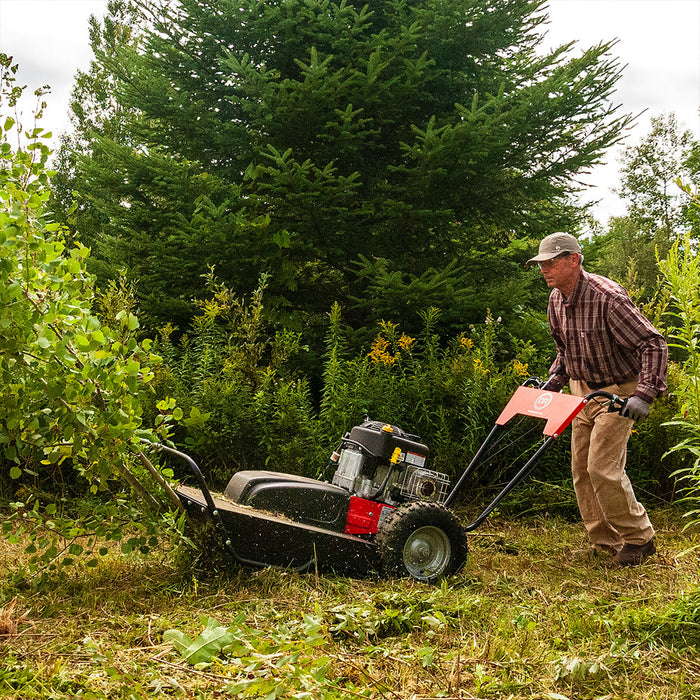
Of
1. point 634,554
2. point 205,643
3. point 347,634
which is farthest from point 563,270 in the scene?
point 205,643

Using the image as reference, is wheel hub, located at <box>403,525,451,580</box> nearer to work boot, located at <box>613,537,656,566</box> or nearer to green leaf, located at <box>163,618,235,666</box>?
work boot, located at <box>613,537,656,566</box>

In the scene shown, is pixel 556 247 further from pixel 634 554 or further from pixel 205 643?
pixel 205 643

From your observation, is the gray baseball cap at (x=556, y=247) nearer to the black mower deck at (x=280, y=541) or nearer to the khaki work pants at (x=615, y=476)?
the khaki work pants at (x=615, y=476)

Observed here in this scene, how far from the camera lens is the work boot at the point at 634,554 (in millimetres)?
4039

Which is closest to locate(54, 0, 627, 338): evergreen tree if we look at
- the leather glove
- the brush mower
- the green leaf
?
the leather glove

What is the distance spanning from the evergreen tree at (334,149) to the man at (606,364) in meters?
2.00

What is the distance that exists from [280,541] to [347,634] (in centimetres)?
68

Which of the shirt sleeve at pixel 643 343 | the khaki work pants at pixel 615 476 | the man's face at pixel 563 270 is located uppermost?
the man's face at pixel 563 270

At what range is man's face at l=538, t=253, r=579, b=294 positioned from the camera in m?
4.10

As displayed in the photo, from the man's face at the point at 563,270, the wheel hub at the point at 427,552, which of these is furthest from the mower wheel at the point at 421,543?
the man's face at the point at 563,270

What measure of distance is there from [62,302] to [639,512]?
3.32m

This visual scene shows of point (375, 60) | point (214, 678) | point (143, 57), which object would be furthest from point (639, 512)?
point (143, 57)

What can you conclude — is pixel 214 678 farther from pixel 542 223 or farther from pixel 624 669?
pixel 542 223

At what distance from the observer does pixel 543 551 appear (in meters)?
4.48
